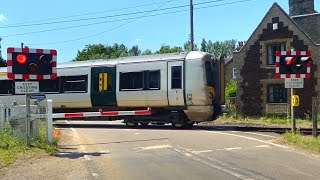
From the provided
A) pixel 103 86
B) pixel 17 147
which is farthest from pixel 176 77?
pixel 17 147

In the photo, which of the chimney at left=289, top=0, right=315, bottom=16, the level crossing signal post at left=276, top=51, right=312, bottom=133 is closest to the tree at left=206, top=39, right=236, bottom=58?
the chimney at left=289, top=0, right=315, bottom=16

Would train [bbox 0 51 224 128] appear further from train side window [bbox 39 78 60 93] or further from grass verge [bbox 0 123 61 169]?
grass verge [bbox 0 123 61 169]

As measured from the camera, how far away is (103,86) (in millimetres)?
24344

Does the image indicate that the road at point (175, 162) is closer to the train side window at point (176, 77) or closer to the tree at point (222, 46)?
the train side window at point (176, 77)

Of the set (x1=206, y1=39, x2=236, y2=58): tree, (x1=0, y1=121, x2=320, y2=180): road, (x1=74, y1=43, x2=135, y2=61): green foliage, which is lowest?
(x1=0, y1=121, x2=320, y2=180): road

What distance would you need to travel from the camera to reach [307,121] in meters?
27.9

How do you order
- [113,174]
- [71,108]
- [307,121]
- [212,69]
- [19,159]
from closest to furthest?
1. [113,174]
2. [19,159]
3. [212,69]
4. [71,108]
5. [307,121]

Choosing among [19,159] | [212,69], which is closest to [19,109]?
[19,159]

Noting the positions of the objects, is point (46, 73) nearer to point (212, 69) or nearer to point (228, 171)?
point (228, 171)

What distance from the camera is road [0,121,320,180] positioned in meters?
9.49

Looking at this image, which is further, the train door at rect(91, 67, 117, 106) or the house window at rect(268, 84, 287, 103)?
the house window at rect(268, 84, 287, 103)

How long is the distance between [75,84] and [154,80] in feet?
16.0

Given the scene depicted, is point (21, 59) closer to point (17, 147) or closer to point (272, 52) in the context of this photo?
point (17, 147)

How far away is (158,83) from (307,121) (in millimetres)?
10242
